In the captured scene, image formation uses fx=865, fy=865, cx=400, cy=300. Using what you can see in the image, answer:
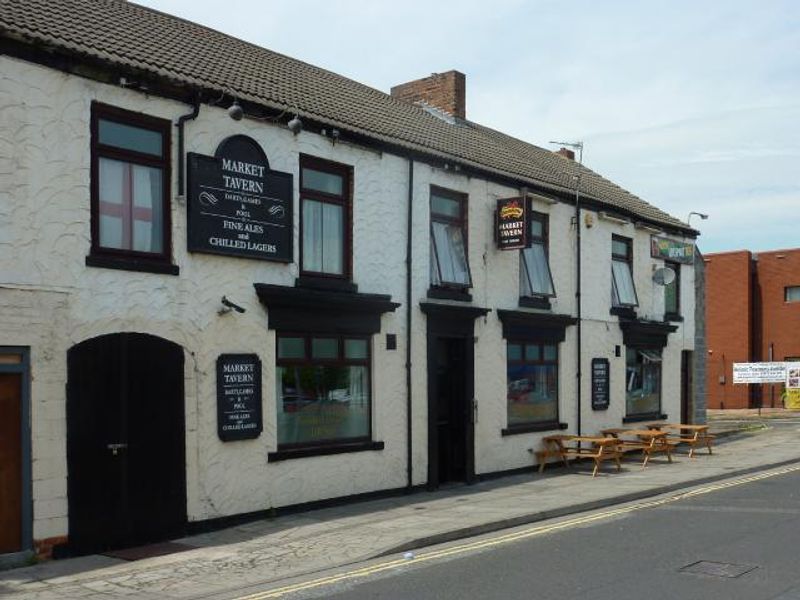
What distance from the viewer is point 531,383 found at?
17656mm

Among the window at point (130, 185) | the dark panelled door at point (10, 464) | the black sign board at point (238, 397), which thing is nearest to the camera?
the dark panelled door at point (10, 464)

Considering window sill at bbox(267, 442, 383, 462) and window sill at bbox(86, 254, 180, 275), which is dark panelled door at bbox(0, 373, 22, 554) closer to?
window sill at bbox(86, 254, 180, 275)

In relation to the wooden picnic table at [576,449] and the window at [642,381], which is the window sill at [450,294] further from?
the window at [642,381]

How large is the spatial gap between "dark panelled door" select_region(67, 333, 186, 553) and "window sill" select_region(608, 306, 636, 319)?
1211cm

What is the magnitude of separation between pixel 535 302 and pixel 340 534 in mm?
8119

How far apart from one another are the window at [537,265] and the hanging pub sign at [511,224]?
1.03 m

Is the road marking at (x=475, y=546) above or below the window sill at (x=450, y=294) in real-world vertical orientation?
below

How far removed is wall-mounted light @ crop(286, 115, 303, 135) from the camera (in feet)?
40.6

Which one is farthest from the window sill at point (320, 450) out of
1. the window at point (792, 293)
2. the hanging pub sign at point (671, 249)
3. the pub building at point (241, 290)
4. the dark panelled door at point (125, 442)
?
the window at point (792, 293)

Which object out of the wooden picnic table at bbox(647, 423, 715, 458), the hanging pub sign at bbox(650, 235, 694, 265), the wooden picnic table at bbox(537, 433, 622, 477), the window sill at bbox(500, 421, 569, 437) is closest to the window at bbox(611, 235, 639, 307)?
the hanging pub sign at bbox(650, 235, 694, 265)

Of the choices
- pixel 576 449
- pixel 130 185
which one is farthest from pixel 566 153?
pixel 130 185

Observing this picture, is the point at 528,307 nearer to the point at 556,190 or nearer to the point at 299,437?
the point at 556,190

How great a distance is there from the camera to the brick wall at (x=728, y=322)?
44.8 meters

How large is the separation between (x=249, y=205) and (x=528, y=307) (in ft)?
24.0
